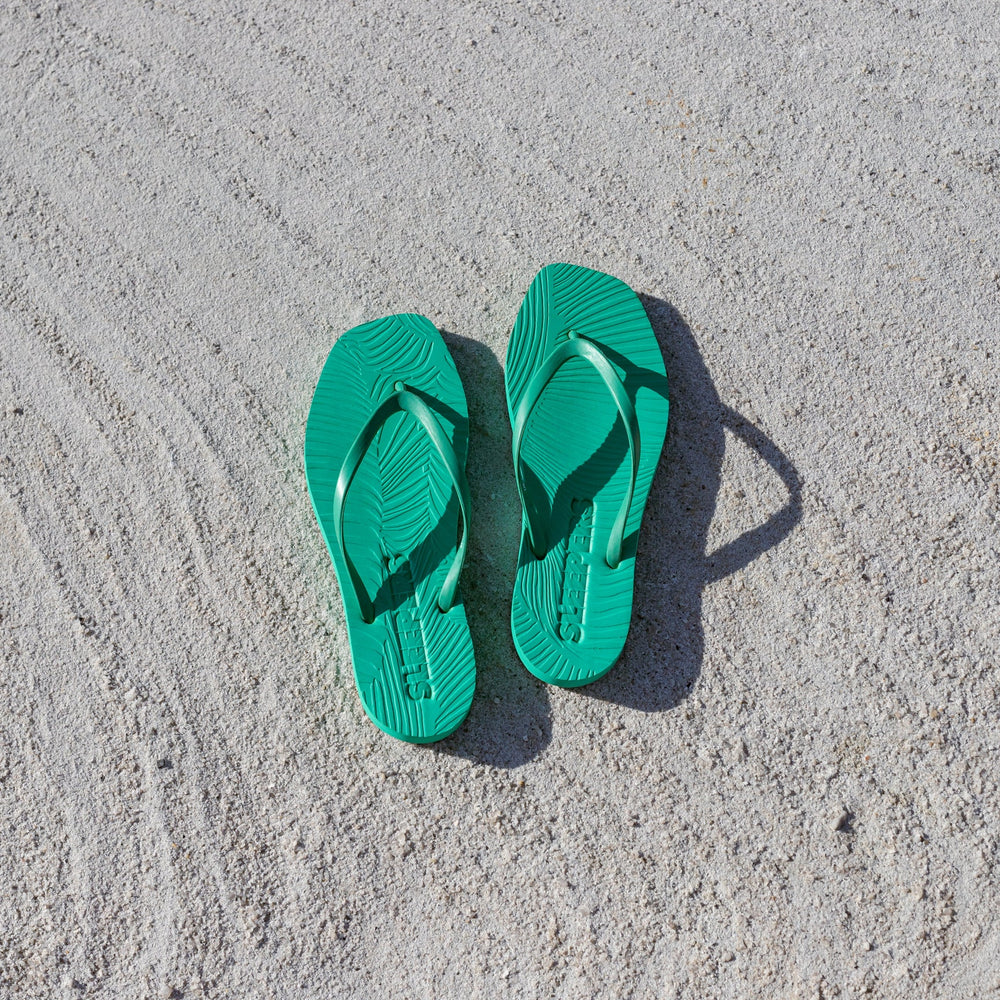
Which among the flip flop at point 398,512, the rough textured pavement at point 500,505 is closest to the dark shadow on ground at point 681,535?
the rough textured pavement at point 500,505

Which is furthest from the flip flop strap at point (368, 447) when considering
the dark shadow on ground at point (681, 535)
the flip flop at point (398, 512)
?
the dark shadow on ground at point (681, 535)

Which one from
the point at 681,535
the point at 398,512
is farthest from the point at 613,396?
the point at 398,512

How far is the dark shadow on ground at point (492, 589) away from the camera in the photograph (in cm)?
120

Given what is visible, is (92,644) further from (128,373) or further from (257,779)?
(128,373)

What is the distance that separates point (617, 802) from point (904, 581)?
1.65ft

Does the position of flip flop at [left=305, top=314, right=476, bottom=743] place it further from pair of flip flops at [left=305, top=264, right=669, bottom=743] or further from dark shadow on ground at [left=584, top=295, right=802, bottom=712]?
dark shadow on ground at [left=584, top=295, right=802, bottom=712]

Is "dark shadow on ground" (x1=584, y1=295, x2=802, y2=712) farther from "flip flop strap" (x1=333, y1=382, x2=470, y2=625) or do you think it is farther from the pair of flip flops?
"flip flop strap" (x1=333, y1=382, x2=470, y2=625)

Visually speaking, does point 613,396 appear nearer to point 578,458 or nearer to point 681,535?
point 578,458

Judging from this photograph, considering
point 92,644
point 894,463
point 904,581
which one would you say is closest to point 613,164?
point 894,463

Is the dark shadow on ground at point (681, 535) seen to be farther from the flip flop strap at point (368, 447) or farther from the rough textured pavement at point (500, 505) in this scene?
the flip flop strap at point (368, 447)

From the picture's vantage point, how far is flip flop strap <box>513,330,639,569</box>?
44.3 inches

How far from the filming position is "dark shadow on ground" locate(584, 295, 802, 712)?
1208 mm

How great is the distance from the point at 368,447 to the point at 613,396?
34 cm

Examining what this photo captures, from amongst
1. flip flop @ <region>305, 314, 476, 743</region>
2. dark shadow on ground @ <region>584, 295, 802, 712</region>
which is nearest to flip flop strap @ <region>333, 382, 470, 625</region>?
flip flop @ <region>305, 314, 476, 743</region>
